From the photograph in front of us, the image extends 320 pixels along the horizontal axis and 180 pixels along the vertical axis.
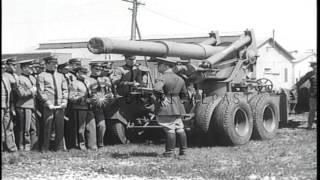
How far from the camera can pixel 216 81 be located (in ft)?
35.2

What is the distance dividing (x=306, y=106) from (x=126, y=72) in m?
6.48

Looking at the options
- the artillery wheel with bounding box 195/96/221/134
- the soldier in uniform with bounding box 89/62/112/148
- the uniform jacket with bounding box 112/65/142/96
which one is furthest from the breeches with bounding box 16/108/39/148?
the artillery wheel with bounding box 195/96/221/134

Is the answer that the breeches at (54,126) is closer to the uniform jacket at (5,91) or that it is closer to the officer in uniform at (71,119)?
the officer in uniform at (71,119)

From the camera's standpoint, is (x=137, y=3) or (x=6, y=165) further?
(x=137, y=3)

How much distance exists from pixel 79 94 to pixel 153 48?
1.55 m

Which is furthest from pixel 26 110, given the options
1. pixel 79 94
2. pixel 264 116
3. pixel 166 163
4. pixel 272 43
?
pixel 272 43

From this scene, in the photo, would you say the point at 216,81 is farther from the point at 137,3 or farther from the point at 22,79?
the point at 137,3

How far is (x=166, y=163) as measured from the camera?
26.2ft

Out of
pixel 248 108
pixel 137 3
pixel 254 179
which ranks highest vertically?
pixel 137 3

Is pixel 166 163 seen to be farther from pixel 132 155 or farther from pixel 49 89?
pixel 49 89

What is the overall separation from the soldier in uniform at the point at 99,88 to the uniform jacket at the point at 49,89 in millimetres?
623

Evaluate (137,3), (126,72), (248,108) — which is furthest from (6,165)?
(137,3)

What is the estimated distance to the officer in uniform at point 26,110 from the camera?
868 centimetres

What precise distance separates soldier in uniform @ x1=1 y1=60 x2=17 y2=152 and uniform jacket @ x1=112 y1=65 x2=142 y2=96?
6.97ft
